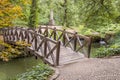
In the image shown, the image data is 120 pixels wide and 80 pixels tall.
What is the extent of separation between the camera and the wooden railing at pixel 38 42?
8.74m

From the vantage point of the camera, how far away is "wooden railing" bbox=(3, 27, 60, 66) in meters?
8.74

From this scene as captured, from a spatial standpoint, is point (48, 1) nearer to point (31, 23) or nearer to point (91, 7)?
point (31, 23)

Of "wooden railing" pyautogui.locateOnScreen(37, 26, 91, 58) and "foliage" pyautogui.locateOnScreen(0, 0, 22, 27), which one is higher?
"foliage" pyautogui.locateOnScreen(0, 0, 22, 27)

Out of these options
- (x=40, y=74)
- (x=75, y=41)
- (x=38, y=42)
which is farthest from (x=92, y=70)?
(x=38, y=42)

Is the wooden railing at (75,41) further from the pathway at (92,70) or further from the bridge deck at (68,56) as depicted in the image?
the pathway at (92,70)

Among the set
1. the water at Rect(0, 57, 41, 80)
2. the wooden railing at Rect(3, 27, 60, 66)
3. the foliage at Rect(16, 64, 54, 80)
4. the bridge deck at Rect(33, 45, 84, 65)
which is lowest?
the water at Rect(0, 57, 41, 80)

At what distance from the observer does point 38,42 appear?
1070 centimetres

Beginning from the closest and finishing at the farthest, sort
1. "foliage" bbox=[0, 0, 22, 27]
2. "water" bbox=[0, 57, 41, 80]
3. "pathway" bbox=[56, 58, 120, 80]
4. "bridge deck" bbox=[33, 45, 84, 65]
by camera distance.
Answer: "pathway" bbox=[56, 58, 120, 80]
"foliage" bbox=[0, 0, 22, 27]
"bridge deck" bbox=[33, 45, 84, 65]
"water" bbox=[0, 57, 41, 80]

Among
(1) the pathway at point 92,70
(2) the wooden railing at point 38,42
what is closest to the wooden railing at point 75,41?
(2) the wooden railing at point 38,42

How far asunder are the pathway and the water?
4587mm

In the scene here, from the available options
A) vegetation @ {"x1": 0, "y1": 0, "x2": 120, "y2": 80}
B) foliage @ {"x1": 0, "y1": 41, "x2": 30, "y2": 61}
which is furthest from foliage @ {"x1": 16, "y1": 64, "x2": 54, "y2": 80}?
foliage @ {"x1": 0, "y1": 41, "x2": 30, "y2": 61}

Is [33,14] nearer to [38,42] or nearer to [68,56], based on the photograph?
[38,42]

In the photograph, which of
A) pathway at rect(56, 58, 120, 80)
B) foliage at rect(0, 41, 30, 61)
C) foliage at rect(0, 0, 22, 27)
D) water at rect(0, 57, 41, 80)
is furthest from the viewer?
water at rect(0, 57, 41, 80)

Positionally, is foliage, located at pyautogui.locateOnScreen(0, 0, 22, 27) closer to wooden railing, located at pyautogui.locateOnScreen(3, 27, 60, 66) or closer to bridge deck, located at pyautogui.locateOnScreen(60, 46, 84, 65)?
wooden railing, located at pyautogui.locateOnScreen(3, 27, 60, 66)
